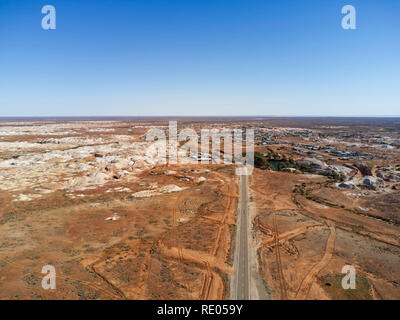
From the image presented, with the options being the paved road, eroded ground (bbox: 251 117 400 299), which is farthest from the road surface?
eroded ground (bbox: 251 117 400 299)

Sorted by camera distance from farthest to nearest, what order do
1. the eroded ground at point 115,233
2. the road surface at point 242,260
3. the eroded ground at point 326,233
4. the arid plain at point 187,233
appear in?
the eroded ground at point 326,233 < the arid plain at point 187,233 < the eroded ground at point 115,233 < the road surface at point 242,260

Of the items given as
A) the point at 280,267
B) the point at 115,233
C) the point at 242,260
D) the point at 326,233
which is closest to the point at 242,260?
the point at 242,260

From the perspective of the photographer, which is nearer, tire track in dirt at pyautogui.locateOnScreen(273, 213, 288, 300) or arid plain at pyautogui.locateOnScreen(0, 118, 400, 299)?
tire track in dirt at pyautogui.locateOnScreen(273, 213, 288, 300)

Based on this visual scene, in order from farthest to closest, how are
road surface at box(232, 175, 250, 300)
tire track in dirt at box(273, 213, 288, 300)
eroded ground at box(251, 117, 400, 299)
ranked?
1. eroded ground at box(251, 117, 400, 299)
2. road surface at box(232, 175, 250, 300)
3. tire track in dirt at box(273, 213, 288, 300)

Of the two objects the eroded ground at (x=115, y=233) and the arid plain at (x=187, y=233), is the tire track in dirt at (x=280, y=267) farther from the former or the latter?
the eroded ground at (x=115, y=233)

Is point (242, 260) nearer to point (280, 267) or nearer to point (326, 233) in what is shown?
point (280, 267)

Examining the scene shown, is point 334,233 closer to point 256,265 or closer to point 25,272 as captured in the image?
point 256,265

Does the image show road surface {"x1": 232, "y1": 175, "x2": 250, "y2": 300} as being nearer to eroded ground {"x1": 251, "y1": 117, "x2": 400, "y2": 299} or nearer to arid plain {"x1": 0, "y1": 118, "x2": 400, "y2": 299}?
arid plain {"x1": 0, "y1": 118, "x2": 400, "y2": 299}

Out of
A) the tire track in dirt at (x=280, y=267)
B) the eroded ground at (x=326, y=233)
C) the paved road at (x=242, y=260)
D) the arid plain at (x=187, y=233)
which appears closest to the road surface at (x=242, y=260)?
the paved road at (x=242, y=260)

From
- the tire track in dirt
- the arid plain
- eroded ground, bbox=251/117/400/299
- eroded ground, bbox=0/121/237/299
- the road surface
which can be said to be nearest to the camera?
the tire track in dirt
